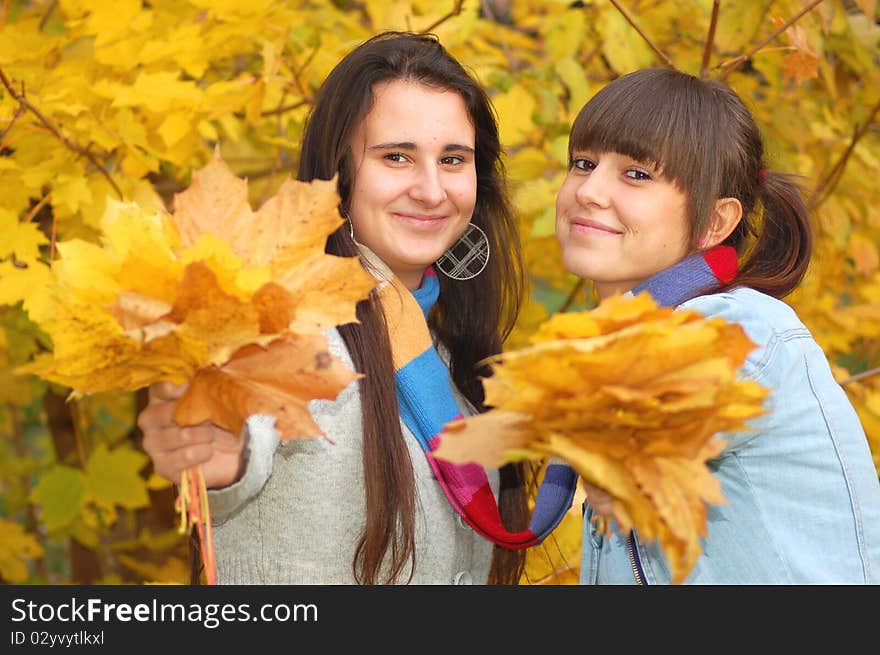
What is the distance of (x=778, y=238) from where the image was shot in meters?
1.74

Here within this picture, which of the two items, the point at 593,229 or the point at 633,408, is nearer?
the point at 633,408

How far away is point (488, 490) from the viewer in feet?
5.59

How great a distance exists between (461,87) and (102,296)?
0.97 meters

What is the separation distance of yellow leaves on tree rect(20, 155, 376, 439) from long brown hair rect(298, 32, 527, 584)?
1.72 ft

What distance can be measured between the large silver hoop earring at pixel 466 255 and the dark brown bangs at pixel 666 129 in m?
0.41

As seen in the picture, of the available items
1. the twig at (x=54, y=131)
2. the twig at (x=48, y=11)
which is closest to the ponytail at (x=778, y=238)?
the twig at (x=54, y=131)

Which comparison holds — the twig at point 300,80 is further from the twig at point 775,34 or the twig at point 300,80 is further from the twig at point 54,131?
the twig at point 775,34

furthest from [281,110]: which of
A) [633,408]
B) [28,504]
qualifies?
[28,504]

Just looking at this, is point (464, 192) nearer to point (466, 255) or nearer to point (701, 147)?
point (466, 255)

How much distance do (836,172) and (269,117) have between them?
1.32m

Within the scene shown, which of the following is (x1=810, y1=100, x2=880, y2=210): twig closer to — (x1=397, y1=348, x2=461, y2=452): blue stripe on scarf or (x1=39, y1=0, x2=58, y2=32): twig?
(x1=397, y1=348, x2=461, y2=452): blue stripe on scarf

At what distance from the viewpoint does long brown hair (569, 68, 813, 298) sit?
1.62m
